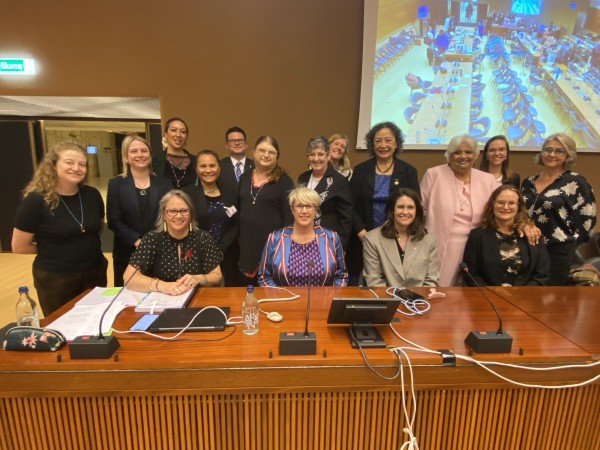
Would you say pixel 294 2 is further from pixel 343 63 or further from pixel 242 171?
pixel 242 171

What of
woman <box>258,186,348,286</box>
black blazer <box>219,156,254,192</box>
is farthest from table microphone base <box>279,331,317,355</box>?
black blazer <box>219,156,254,192</box>

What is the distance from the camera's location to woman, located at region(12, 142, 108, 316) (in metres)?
1.84

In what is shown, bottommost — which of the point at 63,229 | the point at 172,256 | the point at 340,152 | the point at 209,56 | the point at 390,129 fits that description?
the point at 172,256

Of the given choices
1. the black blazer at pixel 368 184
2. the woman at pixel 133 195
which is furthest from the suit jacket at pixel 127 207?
the black blazer at pixel 368 184

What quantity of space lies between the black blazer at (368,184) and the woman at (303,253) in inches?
24.4

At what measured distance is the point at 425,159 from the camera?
3.70 m

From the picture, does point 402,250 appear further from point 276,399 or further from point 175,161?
point 175,161

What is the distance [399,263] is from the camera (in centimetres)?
197

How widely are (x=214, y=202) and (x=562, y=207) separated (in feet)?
7.75

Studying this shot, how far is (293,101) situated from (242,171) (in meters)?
1.29

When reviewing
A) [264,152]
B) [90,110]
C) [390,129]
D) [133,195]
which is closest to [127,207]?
[133,195]

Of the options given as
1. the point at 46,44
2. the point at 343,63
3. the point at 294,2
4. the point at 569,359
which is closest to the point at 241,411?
the point at 569,359

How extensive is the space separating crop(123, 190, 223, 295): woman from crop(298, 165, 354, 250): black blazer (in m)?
0.85

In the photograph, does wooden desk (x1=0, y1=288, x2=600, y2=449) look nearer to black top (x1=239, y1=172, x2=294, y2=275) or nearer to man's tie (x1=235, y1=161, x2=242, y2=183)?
black top (x1=239, y1=172, x2=294, y2=275)
